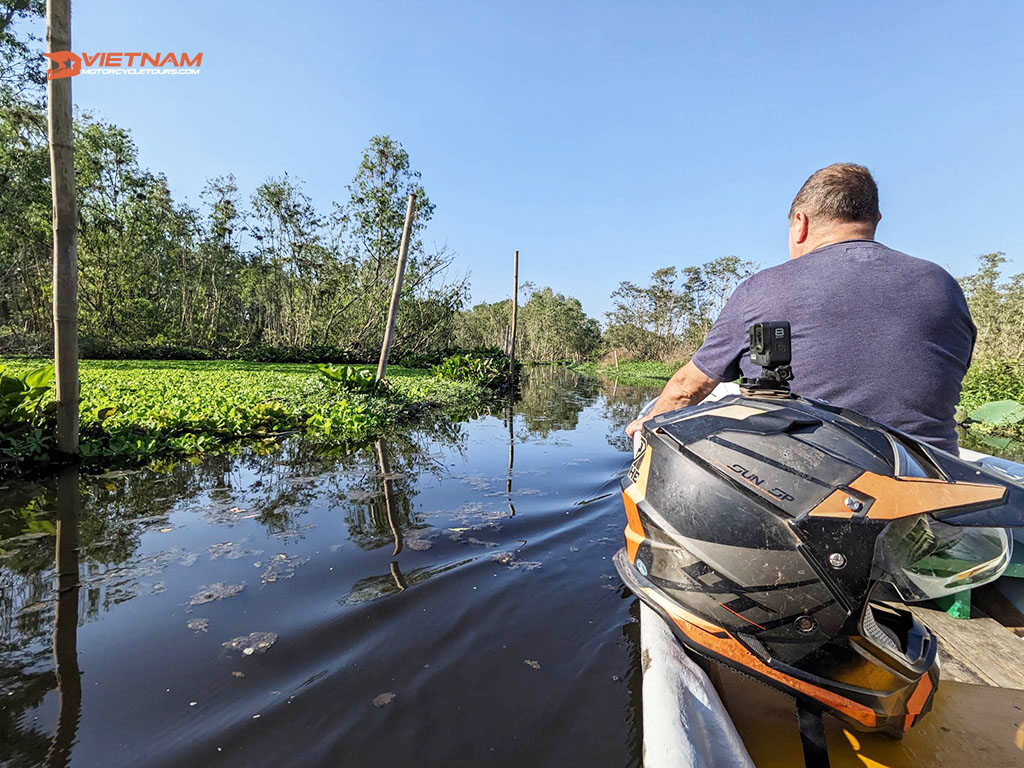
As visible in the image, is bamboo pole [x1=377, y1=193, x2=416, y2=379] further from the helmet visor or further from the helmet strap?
the helmet strap

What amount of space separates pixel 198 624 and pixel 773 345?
2375mm

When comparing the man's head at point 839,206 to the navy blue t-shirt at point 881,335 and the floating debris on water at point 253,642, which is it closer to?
the navy blue t-shirt at point 881,335

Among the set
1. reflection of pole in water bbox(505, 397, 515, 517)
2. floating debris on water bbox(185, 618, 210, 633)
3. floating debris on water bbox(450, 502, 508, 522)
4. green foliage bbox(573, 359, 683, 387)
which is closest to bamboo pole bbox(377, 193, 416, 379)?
reflection of pole in water bbox(505, 397, 515, 517)

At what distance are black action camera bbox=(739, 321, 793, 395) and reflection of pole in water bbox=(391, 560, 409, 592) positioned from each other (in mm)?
1921

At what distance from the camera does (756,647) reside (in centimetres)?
90

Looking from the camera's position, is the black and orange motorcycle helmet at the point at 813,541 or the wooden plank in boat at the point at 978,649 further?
the wooden plank in boat at the point at 978,649

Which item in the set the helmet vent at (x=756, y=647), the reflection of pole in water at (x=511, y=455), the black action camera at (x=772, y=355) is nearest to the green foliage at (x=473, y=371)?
the reflection of pole in water at (x=511, y=455)

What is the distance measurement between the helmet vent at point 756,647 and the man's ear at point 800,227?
1215 mm

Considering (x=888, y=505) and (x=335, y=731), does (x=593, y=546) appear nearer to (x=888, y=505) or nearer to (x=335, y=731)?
(x=335, y=731)

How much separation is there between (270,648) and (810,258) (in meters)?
2.30

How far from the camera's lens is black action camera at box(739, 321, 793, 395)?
3.44 feet

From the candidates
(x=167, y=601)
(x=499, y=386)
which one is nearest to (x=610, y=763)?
(x=167, y=601)

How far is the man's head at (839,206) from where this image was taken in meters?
1.41

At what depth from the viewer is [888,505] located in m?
0.80
